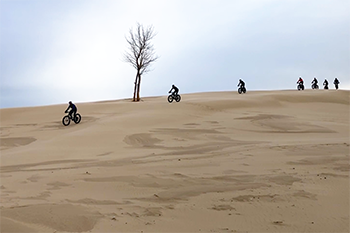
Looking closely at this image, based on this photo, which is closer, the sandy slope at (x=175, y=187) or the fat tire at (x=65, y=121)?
the sandy slope at (x=175, y=187)

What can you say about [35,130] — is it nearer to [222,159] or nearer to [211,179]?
[222,159]

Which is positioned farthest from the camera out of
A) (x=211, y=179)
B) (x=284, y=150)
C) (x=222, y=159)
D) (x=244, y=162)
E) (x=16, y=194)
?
(x=284, y=150)

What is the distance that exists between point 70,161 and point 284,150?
15.6 ft

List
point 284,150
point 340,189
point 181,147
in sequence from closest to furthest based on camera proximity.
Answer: point 340,189 → point 284,150 → point 181,147

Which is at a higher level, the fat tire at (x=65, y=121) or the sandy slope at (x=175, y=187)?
the fat tire at (x=65, y=121)

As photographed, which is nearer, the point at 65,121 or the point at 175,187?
the point at 175,187

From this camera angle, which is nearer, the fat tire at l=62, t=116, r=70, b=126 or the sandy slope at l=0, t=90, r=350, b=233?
the sandy slope at l=0, t=90, r=350, b=233

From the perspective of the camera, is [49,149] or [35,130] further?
[35,130]

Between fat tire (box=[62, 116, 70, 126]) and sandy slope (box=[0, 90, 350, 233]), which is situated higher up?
fat tire (box=[62, 116, 70, 126])

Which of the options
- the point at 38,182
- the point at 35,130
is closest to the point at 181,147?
the point at 38,182

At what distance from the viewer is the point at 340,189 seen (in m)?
4.34

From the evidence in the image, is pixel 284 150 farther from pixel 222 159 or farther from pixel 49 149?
pixel 49 149

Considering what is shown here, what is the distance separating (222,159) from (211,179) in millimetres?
1617

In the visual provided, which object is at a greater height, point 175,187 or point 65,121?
point 65,121
